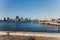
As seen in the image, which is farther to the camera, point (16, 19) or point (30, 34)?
point (16, 19)

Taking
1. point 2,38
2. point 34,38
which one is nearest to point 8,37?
point 2,38

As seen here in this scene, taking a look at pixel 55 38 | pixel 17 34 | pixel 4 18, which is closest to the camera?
pixel 55 38

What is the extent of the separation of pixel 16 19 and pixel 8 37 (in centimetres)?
127

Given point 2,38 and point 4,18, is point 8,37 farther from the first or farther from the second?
point 4,18

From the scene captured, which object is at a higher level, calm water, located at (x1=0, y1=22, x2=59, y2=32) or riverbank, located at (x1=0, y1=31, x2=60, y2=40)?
calm water, located at (x1=0, y1=22, x2=59, y2=32)

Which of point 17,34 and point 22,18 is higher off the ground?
point 22,18

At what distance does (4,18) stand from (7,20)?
10.3 inches

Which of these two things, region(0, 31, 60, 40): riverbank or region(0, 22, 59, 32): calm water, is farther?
region(0, 22, 59, 32): calm water

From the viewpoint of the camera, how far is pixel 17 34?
226 inches

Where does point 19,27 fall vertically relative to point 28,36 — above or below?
above

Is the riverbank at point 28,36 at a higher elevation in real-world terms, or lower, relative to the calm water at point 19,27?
lower

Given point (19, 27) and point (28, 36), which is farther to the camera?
point (19, 27)

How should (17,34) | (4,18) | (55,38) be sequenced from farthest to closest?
(4,18) < (17,34) < (55,38)

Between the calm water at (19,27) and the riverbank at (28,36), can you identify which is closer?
the riverbank at (28,36)
